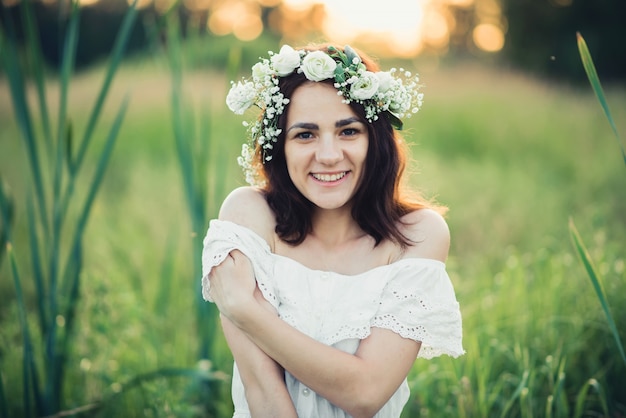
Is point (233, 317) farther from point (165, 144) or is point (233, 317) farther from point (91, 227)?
point (165, 144)

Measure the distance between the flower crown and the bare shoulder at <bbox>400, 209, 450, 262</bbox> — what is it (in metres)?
0.36

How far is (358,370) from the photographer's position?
73.3 inches

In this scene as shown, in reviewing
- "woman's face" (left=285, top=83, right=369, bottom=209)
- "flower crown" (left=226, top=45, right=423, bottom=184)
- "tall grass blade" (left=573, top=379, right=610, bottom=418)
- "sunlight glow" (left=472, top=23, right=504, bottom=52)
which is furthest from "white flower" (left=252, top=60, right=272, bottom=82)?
"sunlight glow" (left=472, top=23, right=504, bottom=52)

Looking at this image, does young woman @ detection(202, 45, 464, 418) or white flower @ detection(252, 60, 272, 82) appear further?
white flower @ detection(252, 60, 272, 82)

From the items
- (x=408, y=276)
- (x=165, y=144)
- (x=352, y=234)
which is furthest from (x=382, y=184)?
(x=165, y=144)

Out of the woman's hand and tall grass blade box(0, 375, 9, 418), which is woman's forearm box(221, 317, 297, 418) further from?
tall grass blade box(0, 375, 9, 418)

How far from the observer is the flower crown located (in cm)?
201

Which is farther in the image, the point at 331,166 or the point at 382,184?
the point at 382,184

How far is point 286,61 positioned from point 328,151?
1.14 ft

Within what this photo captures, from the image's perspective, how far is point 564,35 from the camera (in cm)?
1653

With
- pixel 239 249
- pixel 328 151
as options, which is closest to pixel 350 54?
pixel 328 151

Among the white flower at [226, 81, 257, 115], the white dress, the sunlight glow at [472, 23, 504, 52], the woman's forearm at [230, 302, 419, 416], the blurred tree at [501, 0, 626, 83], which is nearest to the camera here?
the woman's forearm at [230, 302, 419, 416]

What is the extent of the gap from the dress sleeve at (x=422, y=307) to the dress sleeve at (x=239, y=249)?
0.39m

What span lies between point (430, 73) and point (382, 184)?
9.47 meters
